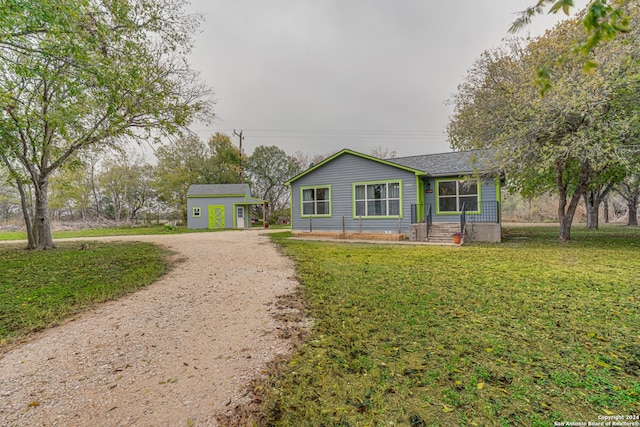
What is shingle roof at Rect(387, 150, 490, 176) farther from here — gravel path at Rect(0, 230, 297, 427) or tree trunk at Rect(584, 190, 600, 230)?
tree trunk at Rect(584, 190, 600, 230)

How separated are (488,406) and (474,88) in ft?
48.0

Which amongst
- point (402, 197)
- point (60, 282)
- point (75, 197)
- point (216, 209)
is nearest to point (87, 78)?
point (60, 282)

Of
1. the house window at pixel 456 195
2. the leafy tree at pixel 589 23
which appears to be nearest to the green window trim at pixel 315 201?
the house window at pixel 456 195

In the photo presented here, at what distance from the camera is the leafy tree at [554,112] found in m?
→ 7.80

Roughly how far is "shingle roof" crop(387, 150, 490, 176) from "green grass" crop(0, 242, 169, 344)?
11.3 metres

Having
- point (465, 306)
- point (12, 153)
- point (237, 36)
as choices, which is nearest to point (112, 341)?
point (465, 306)

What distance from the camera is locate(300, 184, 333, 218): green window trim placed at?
48.0 feet

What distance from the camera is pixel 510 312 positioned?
3602mm

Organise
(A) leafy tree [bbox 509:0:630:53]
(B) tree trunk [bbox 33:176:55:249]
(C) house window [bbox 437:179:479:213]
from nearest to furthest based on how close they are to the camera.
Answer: (A) leafy tree [bbox 509:0:630:53], (B) tree trunk [bbox 33:176:55:249], (C) house window [bbox 437:179:479:213]

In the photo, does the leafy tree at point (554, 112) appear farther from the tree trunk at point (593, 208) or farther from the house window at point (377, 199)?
the tree trunk at point (593, 208)

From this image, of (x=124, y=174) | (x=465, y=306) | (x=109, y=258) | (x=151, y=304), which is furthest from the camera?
(x=124, y=174)

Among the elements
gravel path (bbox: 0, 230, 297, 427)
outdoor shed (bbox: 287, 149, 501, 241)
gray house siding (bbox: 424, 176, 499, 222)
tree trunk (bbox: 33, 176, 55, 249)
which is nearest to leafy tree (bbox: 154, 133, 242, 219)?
outdoor shed (bbox: 287, 149, 501, 241)

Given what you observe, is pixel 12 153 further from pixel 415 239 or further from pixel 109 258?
pixel 415 239

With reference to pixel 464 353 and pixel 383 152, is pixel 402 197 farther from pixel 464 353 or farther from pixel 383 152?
pixel 383 152
